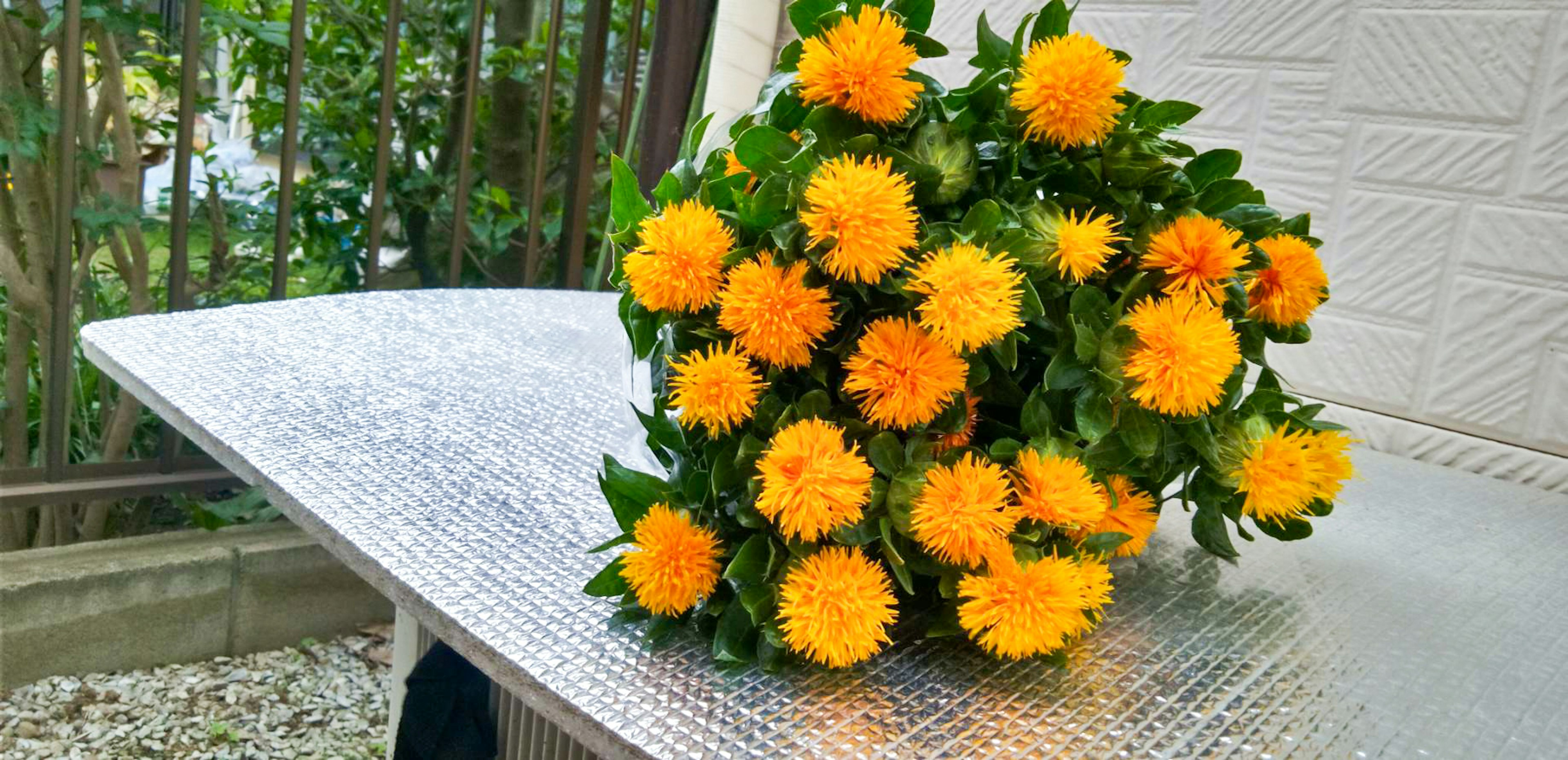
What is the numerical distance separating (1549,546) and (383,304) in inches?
42.7

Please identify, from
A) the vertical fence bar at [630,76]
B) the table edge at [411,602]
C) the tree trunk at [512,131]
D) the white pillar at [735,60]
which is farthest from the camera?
the tree trunk at [512,131]

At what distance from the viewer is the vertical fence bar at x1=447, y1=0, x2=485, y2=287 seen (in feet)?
6.44

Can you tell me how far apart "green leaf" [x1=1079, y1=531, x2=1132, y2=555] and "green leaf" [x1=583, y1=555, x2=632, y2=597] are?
0.74ft

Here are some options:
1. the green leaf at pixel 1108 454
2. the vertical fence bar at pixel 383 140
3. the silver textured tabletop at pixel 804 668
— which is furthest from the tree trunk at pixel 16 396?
the green leaf at pixel 1108 454

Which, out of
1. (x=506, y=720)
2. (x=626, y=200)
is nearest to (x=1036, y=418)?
(x=626, y=200)

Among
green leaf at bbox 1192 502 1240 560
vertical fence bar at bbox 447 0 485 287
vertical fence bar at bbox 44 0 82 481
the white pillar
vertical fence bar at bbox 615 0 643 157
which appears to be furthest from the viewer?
vertical fence bar at bbox 615 0 643 157

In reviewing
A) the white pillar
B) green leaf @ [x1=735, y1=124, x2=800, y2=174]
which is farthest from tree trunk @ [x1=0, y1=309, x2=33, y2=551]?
green leaf @ [x1=735, y1=124, x2=800, y2=174]

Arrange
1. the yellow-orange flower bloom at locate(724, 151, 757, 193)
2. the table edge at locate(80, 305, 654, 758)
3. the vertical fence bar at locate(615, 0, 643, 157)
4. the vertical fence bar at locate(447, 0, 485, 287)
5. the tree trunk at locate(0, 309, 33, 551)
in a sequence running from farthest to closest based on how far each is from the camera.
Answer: the vertical fence bar at locate(615, 0, 643, 157)
the vertical fence bar at locate(447, 0, 485, 287)
the tree trunk at locate(0, 309, 33, 551)
the yellow-orange flower bloom at locate(724, 151, 757, 193)
the table edge at locate(80, 305, 654, 758)

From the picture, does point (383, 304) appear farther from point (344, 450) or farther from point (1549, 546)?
point (1549, 546)

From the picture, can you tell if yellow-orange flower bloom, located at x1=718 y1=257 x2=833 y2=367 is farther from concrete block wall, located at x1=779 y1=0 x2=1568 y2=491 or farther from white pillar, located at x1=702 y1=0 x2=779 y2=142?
white pillar, located at x1=702 y1=0 x2=779 y2=142

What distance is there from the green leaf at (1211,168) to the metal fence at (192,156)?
1170 mm

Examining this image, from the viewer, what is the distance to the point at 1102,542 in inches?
22.4

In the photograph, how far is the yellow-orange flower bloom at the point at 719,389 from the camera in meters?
0.52

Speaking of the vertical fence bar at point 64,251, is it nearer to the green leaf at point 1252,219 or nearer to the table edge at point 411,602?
the table edge at point 411,602
